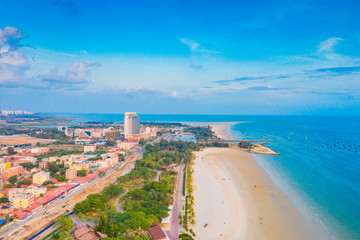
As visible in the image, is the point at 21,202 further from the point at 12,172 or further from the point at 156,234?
the point at 156,234

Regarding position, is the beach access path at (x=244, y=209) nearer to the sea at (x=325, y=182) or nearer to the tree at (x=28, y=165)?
the sea at (x=325, y=182)

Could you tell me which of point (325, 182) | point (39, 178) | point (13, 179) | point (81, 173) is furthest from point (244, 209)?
point (13, 179)

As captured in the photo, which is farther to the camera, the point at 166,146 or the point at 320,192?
the point at 166,146

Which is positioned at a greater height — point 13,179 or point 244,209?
point 13,179

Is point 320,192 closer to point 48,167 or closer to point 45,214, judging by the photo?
point 45,214

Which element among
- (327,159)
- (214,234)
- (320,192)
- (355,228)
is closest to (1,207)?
(214,234)

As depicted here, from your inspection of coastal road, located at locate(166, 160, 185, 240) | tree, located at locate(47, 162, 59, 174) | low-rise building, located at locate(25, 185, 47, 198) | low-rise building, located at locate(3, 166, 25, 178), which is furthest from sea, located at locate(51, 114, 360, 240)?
low-rise building, located at locate(3, 166, 25, 178)

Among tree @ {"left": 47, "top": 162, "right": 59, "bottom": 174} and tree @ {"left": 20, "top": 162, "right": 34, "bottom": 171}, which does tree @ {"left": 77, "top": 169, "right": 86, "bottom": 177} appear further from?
tree @ {"left": 20, "top": 162, "right": 34, "bottom": 171}

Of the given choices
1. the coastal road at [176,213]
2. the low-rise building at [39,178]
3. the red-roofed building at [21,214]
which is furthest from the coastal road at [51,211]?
the coastal road at [176,213]
